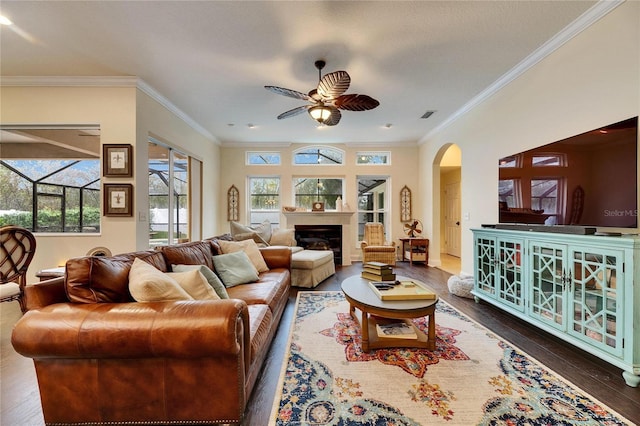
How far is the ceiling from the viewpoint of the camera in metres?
2.15

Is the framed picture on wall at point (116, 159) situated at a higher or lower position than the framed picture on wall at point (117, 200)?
higher

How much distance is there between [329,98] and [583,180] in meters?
2.34

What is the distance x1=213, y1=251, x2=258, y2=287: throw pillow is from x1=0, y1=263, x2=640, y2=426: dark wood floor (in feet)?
1.95

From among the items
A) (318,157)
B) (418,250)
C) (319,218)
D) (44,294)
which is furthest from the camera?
(318,157)

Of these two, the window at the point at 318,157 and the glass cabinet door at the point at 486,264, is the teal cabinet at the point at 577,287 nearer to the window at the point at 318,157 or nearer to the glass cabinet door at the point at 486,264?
the glass cabinet door at the point at 486,264

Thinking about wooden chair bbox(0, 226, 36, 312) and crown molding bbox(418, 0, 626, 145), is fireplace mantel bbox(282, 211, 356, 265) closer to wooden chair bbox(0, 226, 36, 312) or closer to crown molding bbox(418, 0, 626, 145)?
crown molding bbox(418, 0, 626, 145)

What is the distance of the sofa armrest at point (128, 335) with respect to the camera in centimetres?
120

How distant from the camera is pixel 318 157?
20.9 feet

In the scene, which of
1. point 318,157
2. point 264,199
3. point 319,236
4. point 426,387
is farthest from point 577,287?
point 264,199

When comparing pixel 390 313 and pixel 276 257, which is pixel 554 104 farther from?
pixel 276 257

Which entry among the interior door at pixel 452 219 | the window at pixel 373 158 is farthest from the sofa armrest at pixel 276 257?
the interior door at pixel 452 219

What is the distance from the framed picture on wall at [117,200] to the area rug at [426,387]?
2.65 m

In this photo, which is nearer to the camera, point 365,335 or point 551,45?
point 365,335

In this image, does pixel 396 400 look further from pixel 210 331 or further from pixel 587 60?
pixel 587 60
